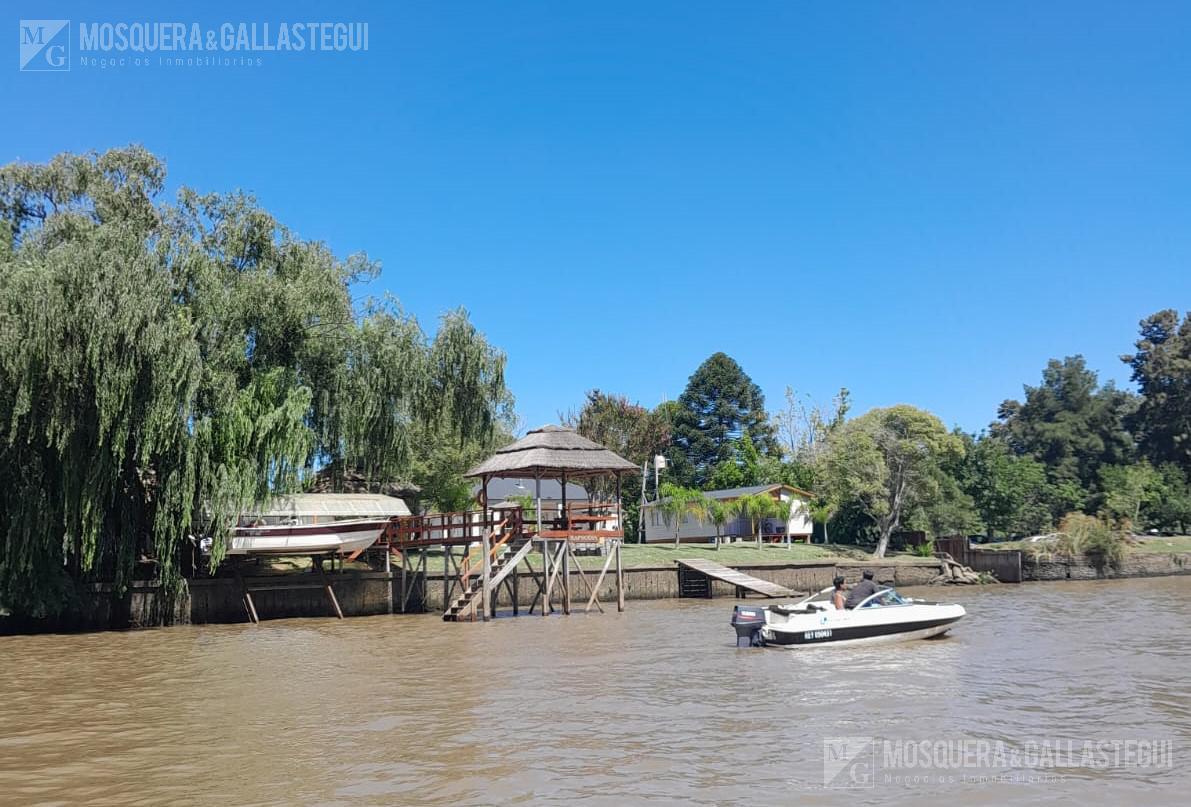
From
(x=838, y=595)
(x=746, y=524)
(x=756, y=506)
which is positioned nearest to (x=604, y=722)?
(x=838, y=595)

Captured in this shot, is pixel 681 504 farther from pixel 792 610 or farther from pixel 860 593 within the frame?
pixel 792 610

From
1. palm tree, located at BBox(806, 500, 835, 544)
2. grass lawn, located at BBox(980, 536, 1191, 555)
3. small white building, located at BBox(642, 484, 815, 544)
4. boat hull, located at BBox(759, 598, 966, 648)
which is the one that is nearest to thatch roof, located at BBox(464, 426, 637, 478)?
boat hull, located at BBox(759, 598, 966, 648)

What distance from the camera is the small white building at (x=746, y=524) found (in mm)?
A: 53056

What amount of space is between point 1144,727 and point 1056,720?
35.2 inches

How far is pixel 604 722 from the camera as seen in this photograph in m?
11.5

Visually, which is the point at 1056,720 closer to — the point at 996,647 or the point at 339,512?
the point at 996,647

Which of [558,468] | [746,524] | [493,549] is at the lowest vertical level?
[493,549]

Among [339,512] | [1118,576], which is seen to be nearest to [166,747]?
[339,512]

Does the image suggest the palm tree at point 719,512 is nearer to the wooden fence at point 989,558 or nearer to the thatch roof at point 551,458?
the wooden fence at point 989,558

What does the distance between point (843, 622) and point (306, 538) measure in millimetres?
16166

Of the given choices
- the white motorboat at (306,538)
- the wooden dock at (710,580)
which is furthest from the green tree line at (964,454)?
the white motorboat at (306,538)

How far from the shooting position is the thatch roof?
2814cm

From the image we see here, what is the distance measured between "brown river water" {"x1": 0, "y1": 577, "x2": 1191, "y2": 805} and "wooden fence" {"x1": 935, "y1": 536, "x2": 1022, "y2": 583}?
2411 centimetres

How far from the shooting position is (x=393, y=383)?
30.2 metres
